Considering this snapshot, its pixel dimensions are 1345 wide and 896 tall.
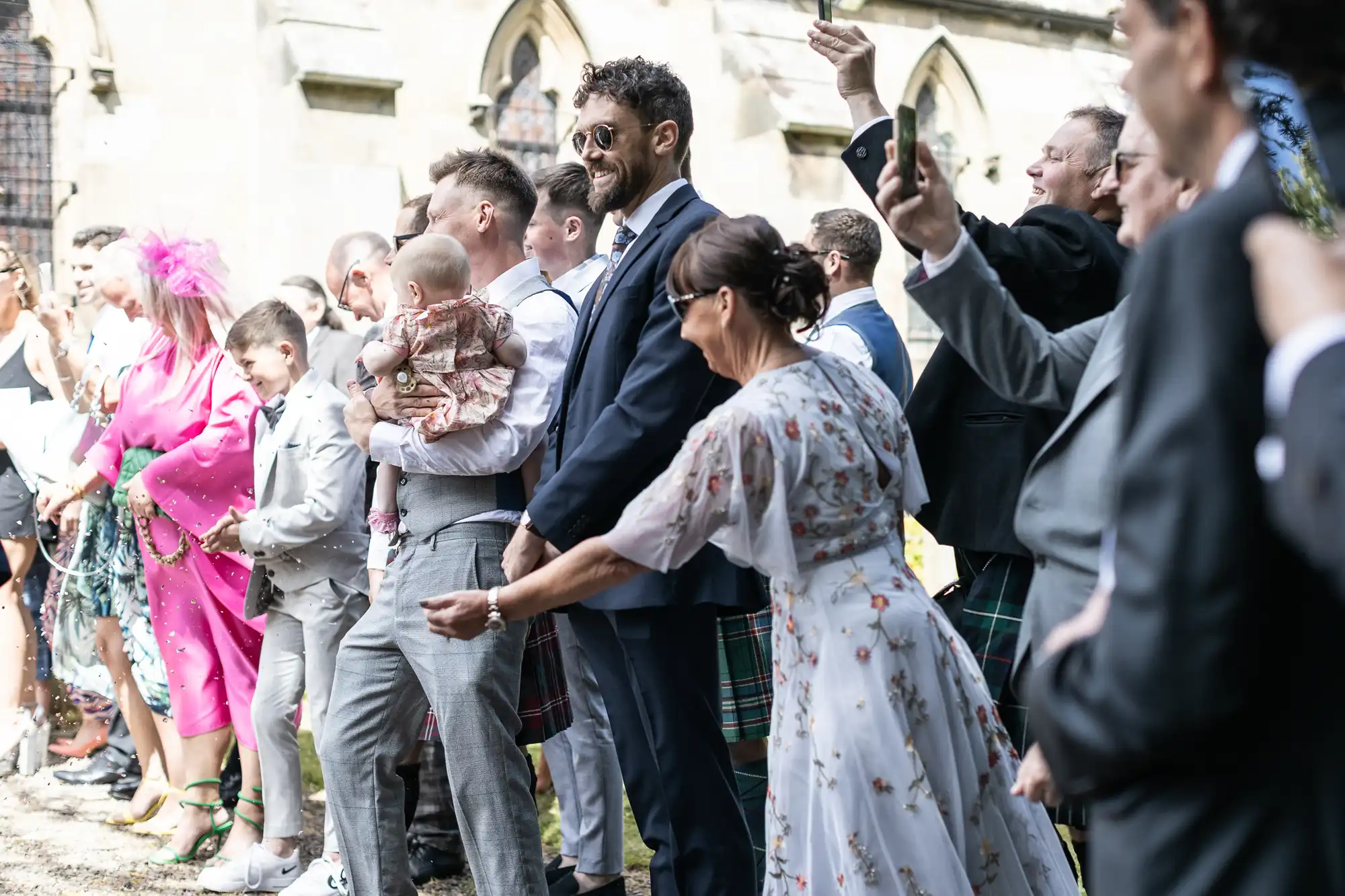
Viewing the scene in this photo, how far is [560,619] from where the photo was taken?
5336mm

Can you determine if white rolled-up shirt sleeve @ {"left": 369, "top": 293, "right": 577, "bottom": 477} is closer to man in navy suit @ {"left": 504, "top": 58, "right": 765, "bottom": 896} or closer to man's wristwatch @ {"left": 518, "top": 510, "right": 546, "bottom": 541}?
man in navy suit @ {"left": 504, "top": 58, "right": 765, "bottom": 896}

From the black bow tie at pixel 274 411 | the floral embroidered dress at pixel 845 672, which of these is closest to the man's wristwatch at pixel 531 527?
the floral embroidered dress at pixel 845 672

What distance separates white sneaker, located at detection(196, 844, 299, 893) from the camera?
5105mm

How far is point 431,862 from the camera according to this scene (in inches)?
214

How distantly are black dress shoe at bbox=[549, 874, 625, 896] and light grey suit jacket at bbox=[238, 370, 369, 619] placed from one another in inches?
50.0

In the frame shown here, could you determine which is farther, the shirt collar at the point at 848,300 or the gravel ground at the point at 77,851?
the shirt collar at the point at 848,300

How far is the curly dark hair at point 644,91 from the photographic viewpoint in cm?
407

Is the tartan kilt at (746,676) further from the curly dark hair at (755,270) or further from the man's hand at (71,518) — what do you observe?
the man's hand at (71,518)

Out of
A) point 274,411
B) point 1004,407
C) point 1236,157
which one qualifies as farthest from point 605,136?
point 1236,157

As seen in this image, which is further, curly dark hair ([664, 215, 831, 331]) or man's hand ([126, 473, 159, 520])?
man's hand ([126, 473, 159, 520])

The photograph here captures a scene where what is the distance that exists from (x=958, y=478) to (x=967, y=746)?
98 centimetres

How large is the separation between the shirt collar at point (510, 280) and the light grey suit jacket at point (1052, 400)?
5.28 feet

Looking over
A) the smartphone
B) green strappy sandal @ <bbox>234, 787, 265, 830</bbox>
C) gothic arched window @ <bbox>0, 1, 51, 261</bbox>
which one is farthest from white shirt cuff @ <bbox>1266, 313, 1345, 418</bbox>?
gothic arched window @ <bbox>0, 1, 51, 261</bbox>

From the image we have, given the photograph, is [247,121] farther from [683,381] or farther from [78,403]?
[683,381]
